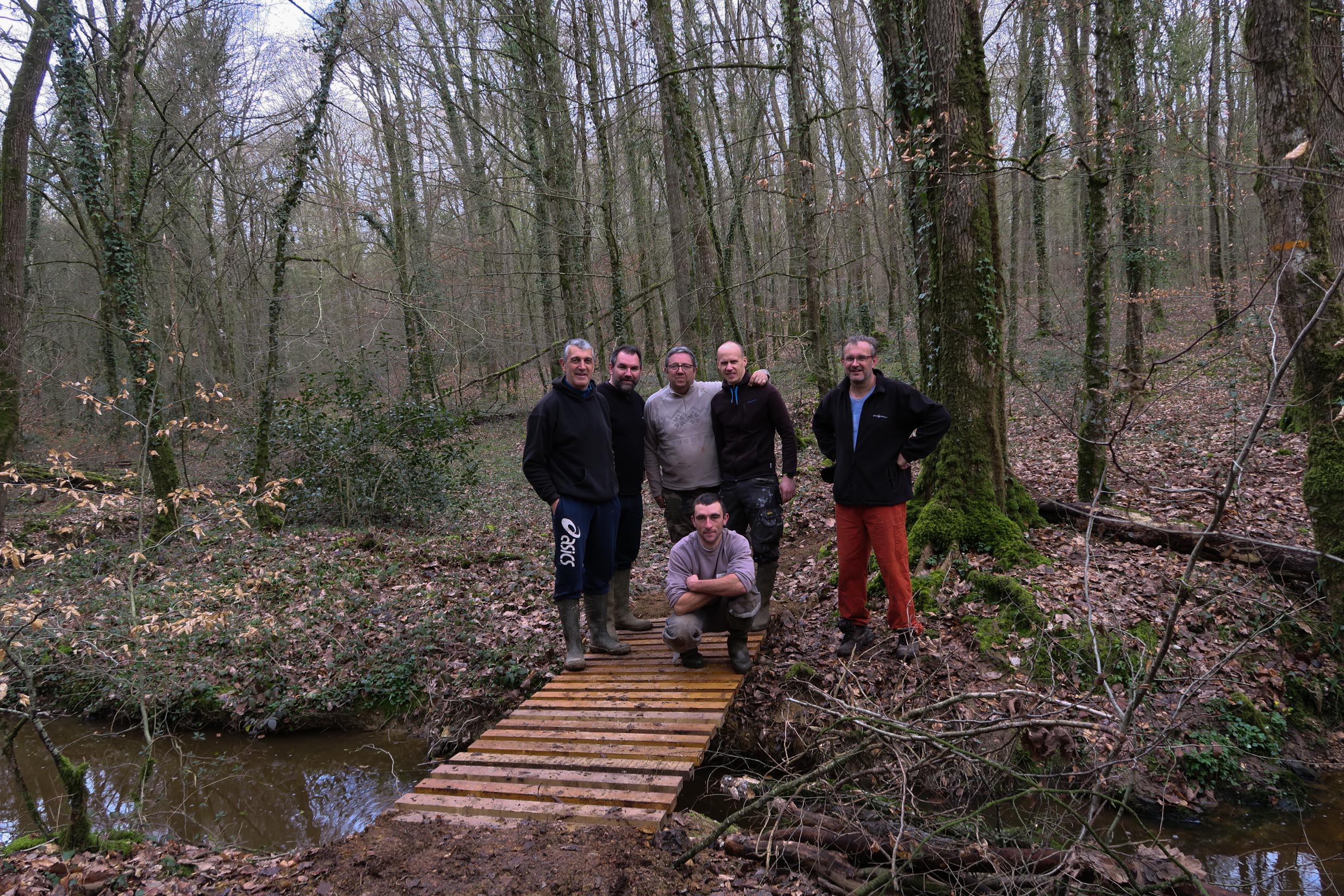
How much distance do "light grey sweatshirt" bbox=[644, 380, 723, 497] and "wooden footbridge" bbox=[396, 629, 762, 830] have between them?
1282 mm

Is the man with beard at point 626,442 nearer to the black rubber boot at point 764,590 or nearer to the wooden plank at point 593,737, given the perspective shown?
the black rubber boot at point 764,590

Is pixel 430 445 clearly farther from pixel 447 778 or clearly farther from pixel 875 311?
pixel 875 311

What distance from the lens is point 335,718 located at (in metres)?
6.48

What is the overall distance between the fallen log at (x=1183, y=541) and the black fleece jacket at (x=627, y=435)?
3243 millimetres

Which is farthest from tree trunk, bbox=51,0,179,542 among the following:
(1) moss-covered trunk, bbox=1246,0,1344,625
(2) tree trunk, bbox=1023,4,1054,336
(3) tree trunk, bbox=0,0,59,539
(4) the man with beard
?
(2) tree trunk, bbox=1023,4,1054,336

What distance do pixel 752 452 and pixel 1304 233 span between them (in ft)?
13.5

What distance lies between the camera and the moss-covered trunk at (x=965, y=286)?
6145mm

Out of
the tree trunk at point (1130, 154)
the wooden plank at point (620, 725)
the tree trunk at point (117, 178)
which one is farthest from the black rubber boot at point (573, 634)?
the tree trunk at point (117, 178)

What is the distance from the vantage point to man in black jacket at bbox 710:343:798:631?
5.28 meters

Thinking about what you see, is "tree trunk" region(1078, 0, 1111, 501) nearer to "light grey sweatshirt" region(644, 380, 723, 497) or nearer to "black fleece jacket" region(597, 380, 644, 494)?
"light grey sweatshirt" region(644, 380, 723, 497)

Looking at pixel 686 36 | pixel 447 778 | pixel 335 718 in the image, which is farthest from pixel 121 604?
pixel 686 36

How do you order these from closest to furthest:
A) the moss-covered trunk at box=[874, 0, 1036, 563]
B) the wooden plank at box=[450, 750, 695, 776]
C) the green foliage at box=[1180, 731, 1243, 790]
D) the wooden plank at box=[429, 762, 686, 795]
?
the wooden plank at box=[429, 762, 686, 795] → the wooden plank at box=[450, 750, 695, 776] → the green foliage at box=[1180, 731, 1243, 790] → the moss-covered trunk at box=[874, 0, 1036, 563]

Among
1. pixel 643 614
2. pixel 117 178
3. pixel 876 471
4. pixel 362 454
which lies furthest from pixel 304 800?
pixel 117 178

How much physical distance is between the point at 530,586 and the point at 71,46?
9887 millimetres
